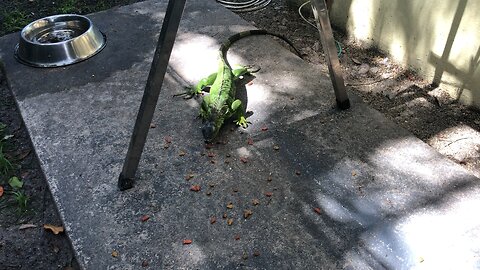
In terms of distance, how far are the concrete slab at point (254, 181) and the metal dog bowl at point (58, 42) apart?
191mm

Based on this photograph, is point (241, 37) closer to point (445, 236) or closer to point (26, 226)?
point (26, 226)

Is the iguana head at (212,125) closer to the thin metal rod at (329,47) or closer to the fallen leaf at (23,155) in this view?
the thin metal rod at (329,47)

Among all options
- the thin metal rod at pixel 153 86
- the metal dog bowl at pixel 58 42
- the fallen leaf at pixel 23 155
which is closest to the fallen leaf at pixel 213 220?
the thin metal rod at pixel 153 86

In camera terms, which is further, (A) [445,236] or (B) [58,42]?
(B) [58,42]

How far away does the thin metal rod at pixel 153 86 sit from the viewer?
250 cm

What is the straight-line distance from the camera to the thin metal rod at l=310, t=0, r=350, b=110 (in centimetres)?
328

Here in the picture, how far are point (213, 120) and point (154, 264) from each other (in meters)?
1.24

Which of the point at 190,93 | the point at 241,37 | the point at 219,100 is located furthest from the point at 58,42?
the point at 219,100

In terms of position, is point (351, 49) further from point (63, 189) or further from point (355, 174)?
point (63, 189)

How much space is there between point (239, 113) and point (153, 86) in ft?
3.60

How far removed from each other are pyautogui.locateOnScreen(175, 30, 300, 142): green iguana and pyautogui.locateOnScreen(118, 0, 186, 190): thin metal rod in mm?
644

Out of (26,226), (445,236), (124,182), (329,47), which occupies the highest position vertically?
(329,47)

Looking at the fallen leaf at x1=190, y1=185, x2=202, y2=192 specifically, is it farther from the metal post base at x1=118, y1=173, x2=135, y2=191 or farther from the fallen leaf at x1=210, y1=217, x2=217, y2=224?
the metal post base at x1=118, y1=173, x2=135, y2=191

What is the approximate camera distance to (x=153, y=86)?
2686 mm
